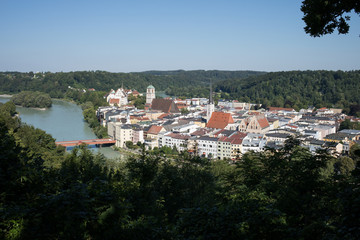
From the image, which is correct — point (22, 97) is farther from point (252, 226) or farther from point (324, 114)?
point (252, 226)

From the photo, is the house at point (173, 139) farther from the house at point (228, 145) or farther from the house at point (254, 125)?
the house at point (254, 125)

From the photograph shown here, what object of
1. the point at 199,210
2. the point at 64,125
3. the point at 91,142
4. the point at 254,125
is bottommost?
the point at 91,142

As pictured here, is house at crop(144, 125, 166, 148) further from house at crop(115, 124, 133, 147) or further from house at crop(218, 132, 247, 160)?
house at crop(218, 132, 247, 160)

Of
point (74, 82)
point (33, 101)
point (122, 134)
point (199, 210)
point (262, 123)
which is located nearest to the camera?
point (199, 210)

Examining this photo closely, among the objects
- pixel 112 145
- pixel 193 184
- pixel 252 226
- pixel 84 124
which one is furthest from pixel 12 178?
pixel 84 124

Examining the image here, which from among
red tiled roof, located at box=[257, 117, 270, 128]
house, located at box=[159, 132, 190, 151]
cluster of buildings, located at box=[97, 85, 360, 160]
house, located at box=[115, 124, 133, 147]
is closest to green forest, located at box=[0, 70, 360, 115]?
cluster of buildings, located at box=[97, 85, 360, 160]

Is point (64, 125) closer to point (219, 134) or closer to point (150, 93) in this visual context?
point (219, 134)

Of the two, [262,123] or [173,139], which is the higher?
[262,123]

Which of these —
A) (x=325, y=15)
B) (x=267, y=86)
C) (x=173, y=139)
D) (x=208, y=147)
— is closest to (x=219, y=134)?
(x=208, y=147)
